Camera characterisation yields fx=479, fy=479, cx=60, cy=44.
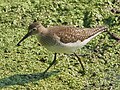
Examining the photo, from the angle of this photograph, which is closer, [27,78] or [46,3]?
[27,78]

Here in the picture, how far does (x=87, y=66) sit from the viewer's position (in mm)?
8195

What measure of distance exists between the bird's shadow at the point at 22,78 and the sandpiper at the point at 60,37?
0.41 ft

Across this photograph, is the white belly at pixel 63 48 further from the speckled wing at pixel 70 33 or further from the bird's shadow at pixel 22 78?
the bird's shadow at pixel 22 78

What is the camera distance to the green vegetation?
25.6ft

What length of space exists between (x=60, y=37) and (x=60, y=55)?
87 cm

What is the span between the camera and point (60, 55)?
848 centimetres

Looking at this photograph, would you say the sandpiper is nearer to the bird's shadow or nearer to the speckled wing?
the speckled wing

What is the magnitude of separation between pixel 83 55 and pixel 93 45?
39 centimetres

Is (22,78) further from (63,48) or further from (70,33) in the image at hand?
(70,33)

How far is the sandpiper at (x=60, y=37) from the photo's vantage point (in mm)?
7594

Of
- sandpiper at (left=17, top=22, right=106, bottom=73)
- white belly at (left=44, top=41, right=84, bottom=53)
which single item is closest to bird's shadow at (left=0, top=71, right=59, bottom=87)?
sandpiper at (left=17, top=22, right=106, bottom=73)

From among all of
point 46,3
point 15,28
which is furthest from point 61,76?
point 46,3

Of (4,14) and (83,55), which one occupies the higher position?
(4,14)

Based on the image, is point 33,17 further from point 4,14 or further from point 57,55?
point 57,55
